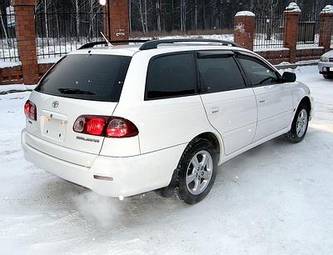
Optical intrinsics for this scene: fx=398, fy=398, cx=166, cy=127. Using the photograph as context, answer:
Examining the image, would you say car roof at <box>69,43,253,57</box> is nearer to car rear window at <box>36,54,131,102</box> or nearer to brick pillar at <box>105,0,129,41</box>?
car rear window at <box>36,54,131,102</box>

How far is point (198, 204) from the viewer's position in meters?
4.11

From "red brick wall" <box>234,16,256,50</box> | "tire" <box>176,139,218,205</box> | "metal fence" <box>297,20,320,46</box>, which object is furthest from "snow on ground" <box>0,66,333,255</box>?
"metal fence" <box>297,20,320,46</box>

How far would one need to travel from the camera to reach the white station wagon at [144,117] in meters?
3.34

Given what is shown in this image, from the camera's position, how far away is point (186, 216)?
12.7 ft

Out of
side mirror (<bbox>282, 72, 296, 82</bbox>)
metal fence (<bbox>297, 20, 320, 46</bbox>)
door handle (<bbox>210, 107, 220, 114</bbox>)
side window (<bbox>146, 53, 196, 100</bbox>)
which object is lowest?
door handle (<bbox>210, 107, 220, 114</bbox>)

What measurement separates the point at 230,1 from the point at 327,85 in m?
52.9

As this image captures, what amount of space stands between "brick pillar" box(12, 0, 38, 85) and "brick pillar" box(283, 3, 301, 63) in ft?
35.2

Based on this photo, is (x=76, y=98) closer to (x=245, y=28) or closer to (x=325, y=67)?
(x=325, y=67)

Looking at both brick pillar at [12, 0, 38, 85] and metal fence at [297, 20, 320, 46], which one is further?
metal fence at [297, 20, 320, 46]

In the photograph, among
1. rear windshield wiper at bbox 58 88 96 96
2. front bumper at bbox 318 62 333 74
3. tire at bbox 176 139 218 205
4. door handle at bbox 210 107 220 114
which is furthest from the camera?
front bumper at bbox 318 62 333 74

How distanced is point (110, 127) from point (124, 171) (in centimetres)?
38

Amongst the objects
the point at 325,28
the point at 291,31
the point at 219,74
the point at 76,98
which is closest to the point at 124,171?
the point at 76,98

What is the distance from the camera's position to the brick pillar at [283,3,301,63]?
54.6ft

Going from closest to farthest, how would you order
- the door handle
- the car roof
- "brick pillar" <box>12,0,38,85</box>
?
the car roof → the door handle → "brick pillar" <box>12,0,38,85</box>
